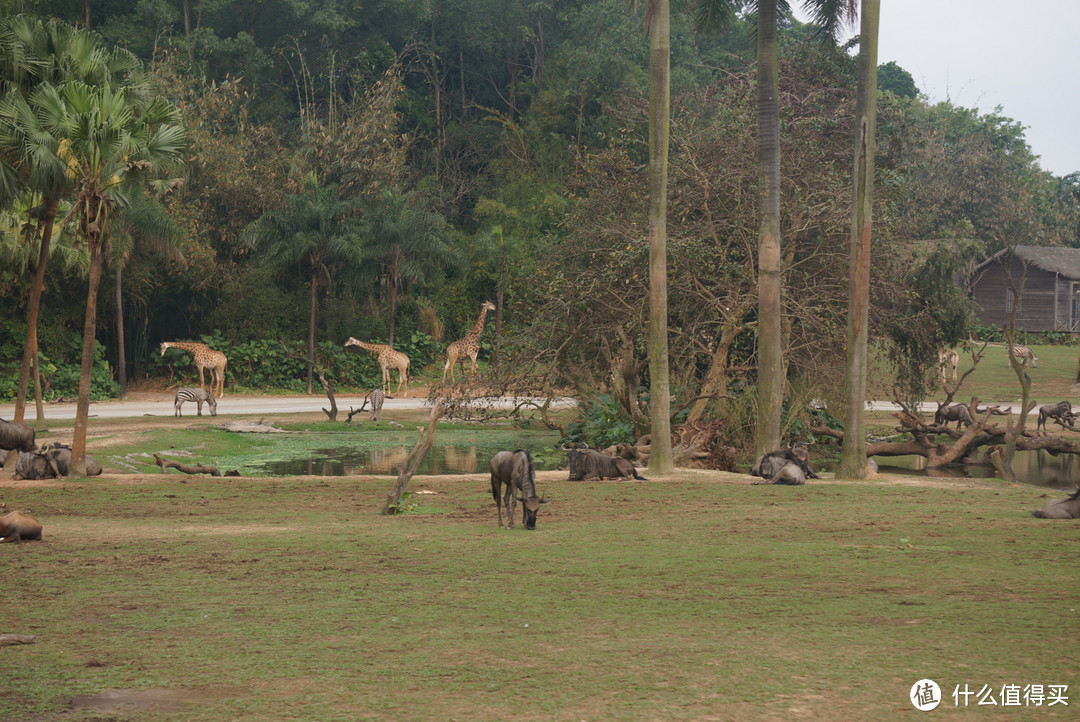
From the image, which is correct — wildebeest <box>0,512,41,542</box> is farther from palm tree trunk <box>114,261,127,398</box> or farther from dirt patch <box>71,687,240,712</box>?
palm tree trunk <box>114,261,127,398</box>

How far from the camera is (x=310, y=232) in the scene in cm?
4319

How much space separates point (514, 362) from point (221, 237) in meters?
22.3

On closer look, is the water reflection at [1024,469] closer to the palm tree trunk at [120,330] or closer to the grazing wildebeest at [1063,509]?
the grazing wildebeest at [1063,509]

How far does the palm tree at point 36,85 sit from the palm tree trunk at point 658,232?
1111 centimetres

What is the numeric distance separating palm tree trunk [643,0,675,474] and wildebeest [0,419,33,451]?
37.1ft

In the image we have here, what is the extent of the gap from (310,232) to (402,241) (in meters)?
4.36

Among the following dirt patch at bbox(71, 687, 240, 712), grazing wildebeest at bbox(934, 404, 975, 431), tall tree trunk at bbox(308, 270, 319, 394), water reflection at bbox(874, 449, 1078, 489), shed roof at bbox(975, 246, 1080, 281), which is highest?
shed roof at bbox(975, 246, 1080, 281)

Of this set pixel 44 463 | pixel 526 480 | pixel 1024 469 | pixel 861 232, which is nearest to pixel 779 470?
pixel 861 232

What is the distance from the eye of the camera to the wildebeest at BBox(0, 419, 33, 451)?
18.7 metres

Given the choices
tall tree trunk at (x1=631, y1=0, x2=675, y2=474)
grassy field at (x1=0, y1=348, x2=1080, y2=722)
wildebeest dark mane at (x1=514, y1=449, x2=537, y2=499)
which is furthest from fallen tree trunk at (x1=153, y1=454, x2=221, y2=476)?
wildebeest dark mane at (x1=514, y1=449, x2=537, y2=499)

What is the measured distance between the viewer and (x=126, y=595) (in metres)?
9.20

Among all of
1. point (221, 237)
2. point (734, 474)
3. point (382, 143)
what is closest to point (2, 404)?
point (221, 237)

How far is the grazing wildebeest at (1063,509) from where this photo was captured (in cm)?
1377

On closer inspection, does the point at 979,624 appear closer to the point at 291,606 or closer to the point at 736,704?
the point at 736,704
